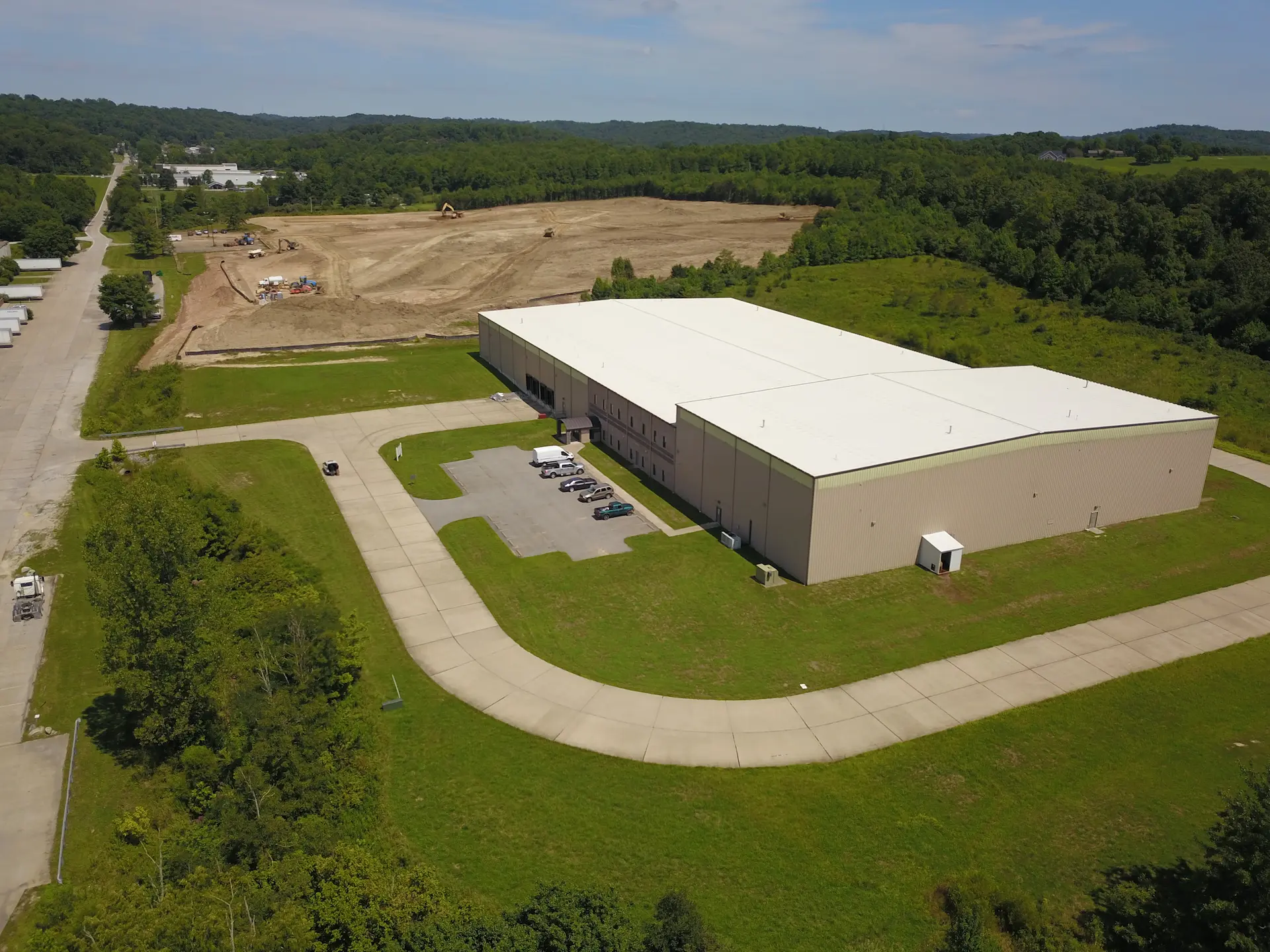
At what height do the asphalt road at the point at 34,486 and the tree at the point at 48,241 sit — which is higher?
the tree at the point at 48,241

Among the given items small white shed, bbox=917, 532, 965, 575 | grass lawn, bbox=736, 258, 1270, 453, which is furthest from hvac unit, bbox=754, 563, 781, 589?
grass lawn, bbox=736, 258, 1270, 453

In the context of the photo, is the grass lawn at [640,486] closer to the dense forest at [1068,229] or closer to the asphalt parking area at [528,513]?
the asphalt parking area at [528,513]

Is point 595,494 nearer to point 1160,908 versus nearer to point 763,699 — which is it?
point 763,699

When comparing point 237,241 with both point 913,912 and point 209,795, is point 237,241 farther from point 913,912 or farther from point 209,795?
point 913,912

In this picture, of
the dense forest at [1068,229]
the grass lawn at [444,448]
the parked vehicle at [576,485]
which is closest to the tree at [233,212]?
the dense forest at [1068,229]

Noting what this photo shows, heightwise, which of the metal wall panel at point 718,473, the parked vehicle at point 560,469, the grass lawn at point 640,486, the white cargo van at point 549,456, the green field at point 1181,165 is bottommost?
the grass lawn at point 640,486

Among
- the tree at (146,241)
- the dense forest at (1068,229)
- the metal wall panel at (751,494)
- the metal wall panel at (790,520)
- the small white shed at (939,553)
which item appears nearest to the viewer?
the metal wall panel at (790,520)

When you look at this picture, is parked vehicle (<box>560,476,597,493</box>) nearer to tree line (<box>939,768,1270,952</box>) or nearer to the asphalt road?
the asphalt road
